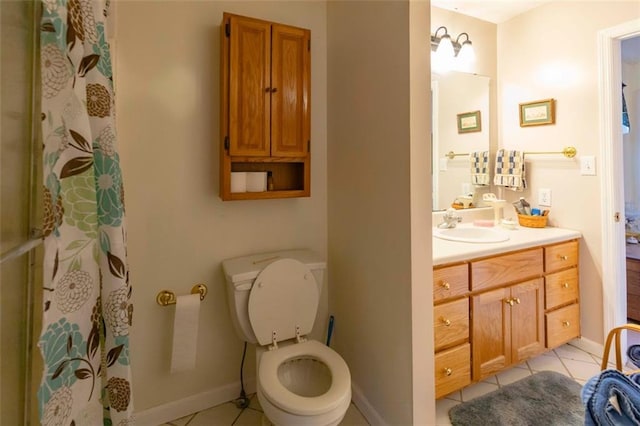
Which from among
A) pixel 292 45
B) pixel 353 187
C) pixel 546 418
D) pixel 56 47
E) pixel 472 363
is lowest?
pixel 546 418

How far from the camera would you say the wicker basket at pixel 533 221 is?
7.27 feet

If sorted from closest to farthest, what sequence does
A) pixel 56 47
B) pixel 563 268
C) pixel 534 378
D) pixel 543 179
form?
1. pixel 56 47
2. pixel 534 378
3. pixel 563 268
4. pixel 543 179

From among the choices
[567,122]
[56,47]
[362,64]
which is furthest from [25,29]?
[567,122]

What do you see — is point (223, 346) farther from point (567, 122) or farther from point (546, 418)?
point (567, 122)

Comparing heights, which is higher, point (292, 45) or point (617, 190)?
point (292, 45)

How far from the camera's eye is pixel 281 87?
164 centimetres

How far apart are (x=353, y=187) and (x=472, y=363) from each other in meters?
1.08

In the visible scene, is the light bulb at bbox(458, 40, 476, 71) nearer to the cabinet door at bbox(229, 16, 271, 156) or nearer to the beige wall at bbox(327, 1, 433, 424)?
the beige wall at bbox(327, 1, 433, 424)

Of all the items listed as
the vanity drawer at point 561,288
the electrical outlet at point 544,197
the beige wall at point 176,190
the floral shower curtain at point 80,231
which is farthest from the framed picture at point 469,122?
the floral shower curtain at point 80,231

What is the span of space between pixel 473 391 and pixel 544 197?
1.42m

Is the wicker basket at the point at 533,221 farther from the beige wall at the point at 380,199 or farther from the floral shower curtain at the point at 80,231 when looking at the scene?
the floral shower curtain at the point at 80,231

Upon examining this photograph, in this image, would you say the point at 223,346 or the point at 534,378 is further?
the point at 534,378

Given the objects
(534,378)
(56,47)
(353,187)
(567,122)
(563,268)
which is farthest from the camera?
(567,122)

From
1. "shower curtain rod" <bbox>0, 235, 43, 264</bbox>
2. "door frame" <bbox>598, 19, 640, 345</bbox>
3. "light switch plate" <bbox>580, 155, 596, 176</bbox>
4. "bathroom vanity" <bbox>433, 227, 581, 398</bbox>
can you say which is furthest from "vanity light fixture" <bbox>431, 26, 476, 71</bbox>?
"shower curtain rod" <bbox>0, 235, 43, 264</bbox>
